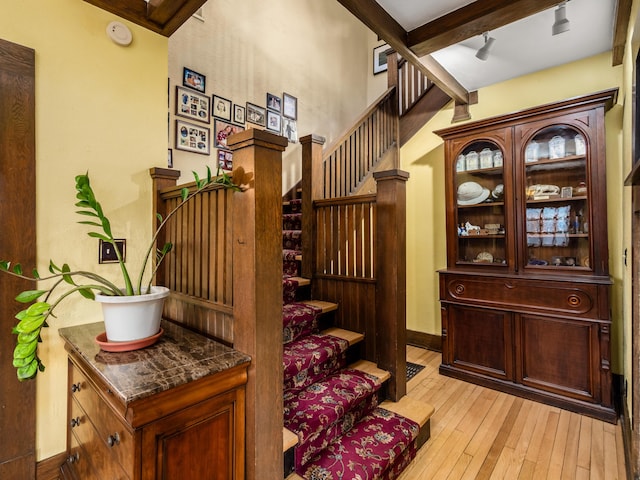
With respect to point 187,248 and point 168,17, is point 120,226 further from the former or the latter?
point 168,17

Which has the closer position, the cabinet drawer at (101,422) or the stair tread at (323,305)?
the cabinet drawer at (101,422)

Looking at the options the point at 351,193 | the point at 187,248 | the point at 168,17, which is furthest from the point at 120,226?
the point at 351,193

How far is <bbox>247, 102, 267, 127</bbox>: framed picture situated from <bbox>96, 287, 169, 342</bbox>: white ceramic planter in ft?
8.54

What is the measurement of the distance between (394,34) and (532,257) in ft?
6.97

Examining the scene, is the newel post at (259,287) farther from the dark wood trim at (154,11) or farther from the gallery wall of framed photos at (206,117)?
the gallery wall of framed photos at (206,117)

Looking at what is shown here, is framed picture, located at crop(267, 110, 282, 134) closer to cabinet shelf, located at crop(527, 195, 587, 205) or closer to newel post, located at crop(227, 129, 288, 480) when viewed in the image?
newel post, located at crop(227, 129, 288, 480)

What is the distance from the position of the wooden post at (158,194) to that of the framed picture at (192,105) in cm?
123

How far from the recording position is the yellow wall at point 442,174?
8.47 ft

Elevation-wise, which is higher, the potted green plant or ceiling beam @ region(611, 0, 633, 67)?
ceiling beam @ region(611, 0, 633, 67)

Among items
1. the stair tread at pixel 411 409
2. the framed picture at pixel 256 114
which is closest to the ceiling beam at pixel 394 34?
the framed picture at pixel 256 114

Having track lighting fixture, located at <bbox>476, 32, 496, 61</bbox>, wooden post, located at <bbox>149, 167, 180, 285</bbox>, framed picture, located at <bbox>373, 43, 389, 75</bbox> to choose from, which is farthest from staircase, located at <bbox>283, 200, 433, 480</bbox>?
framed picture, located at <bbox>373, 43, 389, 75</bbox>

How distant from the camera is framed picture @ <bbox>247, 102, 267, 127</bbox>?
338 cm

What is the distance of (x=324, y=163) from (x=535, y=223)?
1900 mm

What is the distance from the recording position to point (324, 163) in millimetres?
2961
